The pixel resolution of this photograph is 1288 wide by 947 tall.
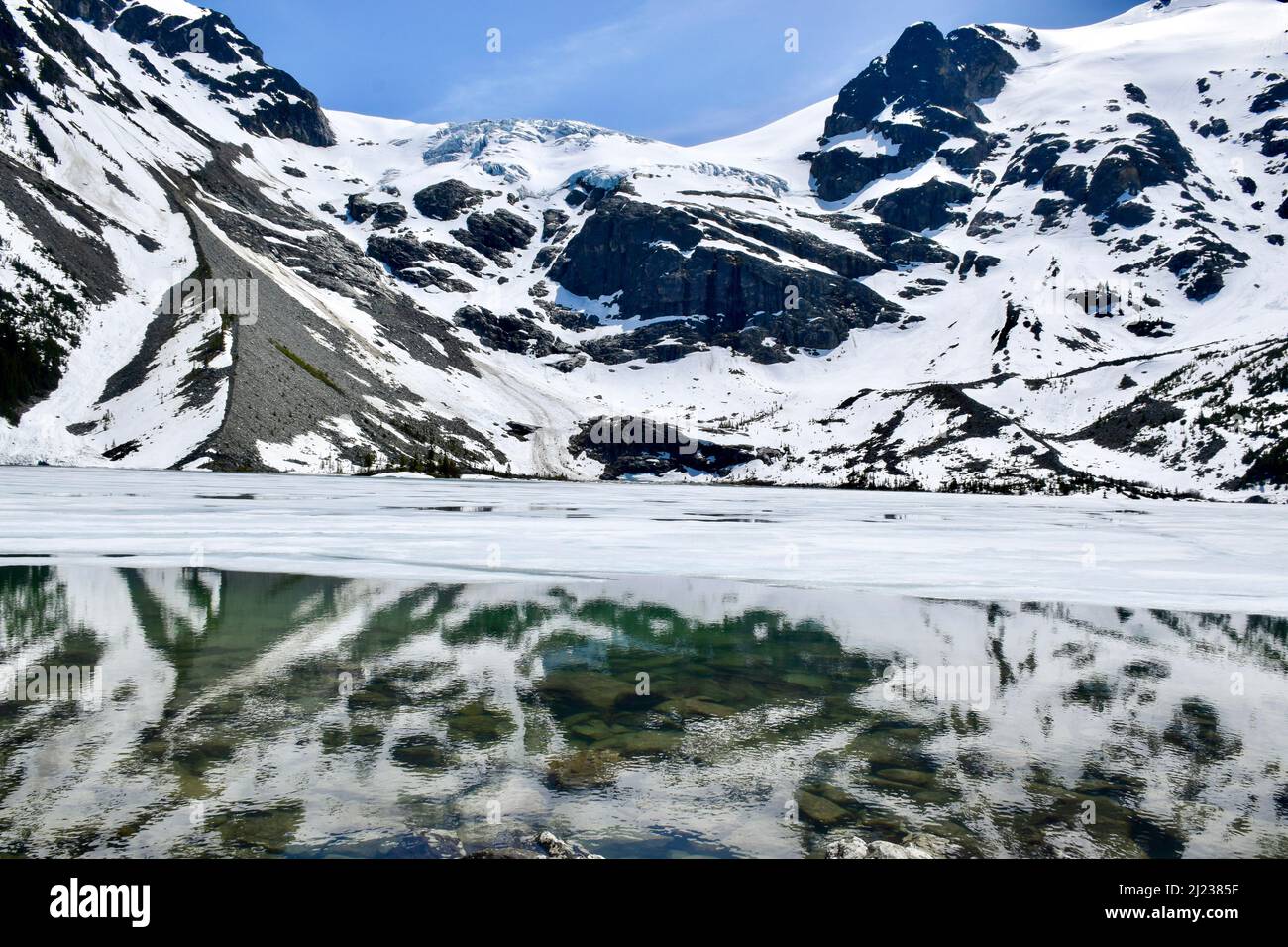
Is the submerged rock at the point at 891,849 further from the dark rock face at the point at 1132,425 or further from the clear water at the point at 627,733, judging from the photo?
the dark rock face at the point at 1132,425

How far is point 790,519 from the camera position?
59750 mm

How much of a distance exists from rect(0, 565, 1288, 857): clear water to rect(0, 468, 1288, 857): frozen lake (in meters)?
0.06

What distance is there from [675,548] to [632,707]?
23060mm

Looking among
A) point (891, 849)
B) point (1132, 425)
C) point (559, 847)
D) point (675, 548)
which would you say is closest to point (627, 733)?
point (559, 847)

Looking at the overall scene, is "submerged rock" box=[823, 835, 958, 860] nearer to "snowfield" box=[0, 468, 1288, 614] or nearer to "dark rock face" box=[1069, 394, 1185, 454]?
"snowfield" box=[0, 468, 1288, 614]

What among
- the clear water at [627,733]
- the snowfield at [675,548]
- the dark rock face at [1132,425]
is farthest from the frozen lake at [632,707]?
the dark rock face at [1132,425]

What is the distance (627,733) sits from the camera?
12023mm

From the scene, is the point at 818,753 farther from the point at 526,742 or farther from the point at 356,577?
the point at 356,577

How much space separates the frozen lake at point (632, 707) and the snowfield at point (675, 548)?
1.19 feet

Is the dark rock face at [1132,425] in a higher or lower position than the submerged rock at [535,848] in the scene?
higher

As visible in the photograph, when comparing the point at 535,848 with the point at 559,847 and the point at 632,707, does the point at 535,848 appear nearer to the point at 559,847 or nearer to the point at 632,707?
the point at 559,847

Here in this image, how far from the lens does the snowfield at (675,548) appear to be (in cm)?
2645

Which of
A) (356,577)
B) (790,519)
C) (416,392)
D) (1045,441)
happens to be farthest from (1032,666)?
(416,392)
